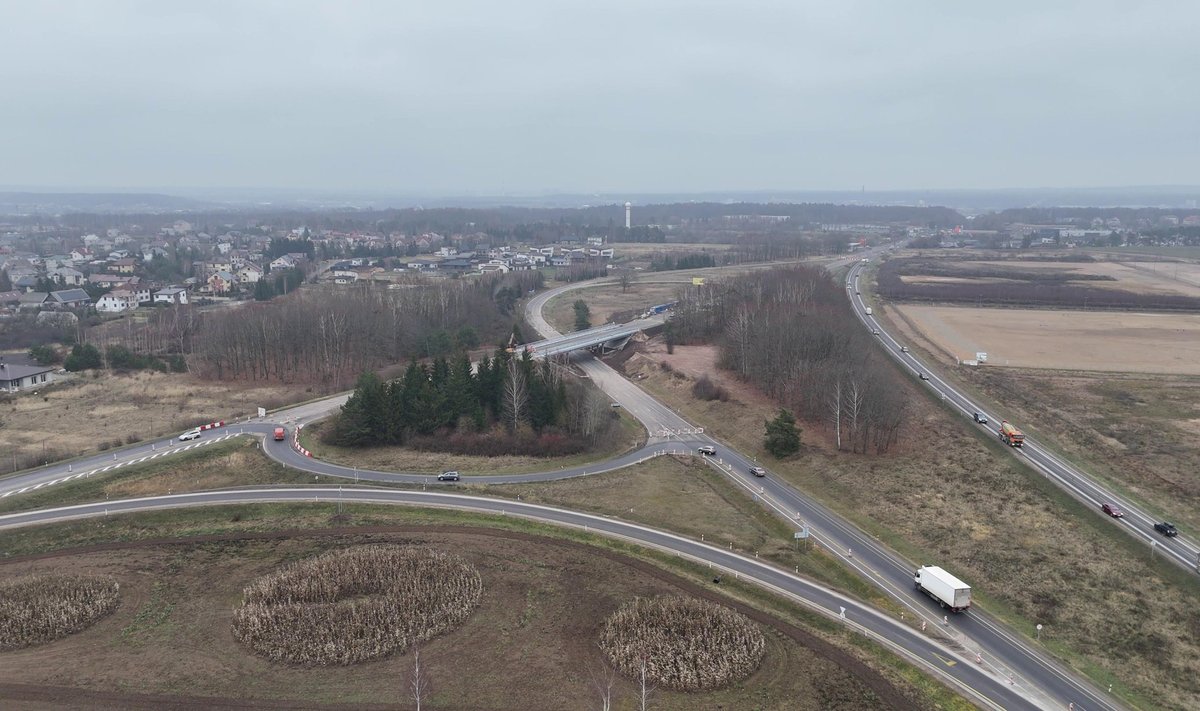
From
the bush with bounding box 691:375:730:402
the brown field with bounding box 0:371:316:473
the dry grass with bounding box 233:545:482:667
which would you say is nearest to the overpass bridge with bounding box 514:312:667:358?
the bush with bounding box 691:375:730:402

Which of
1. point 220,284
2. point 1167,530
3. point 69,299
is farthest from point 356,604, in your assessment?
point 220,284

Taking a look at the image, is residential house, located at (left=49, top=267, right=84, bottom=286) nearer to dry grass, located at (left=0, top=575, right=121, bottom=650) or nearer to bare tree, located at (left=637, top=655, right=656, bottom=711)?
dry grass, located at (left=0, top=575, right=121, bottom=650)

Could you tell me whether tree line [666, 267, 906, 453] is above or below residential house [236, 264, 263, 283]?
below

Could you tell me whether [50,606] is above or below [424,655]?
above

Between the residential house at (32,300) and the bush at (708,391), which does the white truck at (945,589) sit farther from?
the residential house at (32,300)

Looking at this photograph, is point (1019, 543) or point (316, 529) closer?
point (1019, 543)

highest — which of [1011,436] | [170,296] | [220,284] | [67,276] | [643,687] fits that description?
[67,276]

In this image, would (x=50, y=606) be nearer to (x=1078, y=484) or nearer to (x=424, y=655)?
(x=424, y=655)

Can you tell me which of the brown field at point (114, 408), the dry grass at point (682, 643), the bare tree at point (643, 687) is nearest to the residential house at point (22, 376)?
the brown field at point (114, 408)
